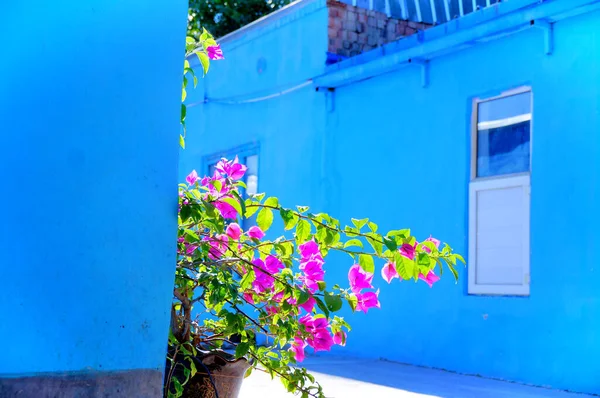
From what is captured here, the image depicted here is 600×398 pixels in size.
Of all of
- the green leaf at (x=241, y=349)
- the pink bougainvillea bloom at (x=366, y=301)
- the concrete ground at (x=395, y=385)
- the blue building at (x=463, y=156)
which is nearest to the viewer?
the green leaf at (x=241, y=349)

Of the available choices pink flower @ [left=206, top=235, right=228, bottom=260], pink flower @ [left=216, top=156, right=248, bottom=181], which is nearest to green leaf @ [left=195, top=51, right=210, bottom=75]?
pink flower @ [left=216, top=156, right=248, bottom=181]

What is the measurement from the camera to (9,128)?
3.00m

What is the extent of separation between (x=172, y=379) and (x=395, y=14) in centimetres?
836

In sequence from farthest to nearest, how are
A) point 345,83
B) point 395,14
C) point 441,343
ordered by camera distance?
1. point 395,14
2. point 345,83
3. point 441,343

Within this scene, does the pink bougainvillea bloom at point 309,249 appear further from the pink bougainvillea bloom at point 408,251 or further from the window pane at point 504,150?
the window pane at point 504,150

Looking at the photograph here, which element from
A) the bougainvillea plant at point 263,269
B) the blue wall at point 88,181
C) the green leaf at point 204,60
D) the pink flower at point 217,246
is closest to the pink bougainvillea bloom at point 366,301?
the bougainvillea plant at point 263,269

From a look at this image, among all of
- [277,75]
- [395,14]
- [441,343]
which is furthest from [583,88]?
[277,75]

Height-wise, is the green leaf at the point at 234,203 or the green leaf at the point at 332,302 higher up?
the green leaf at the point at 234,203

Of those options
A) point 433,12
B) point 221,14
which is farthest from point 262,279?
point 221,14

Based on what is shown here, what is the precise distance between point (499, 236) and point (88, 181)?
18.8 feet

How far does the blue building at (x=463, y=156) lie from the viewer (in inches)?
294

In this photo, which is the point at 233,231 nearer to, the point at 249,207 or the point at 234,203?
the point at 249,207

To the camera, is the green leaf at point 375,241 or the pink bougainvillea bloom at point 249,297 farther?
the pink bougainvillea bloom at point 249,297

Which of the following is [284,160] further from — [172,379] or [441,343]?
[172,379]
